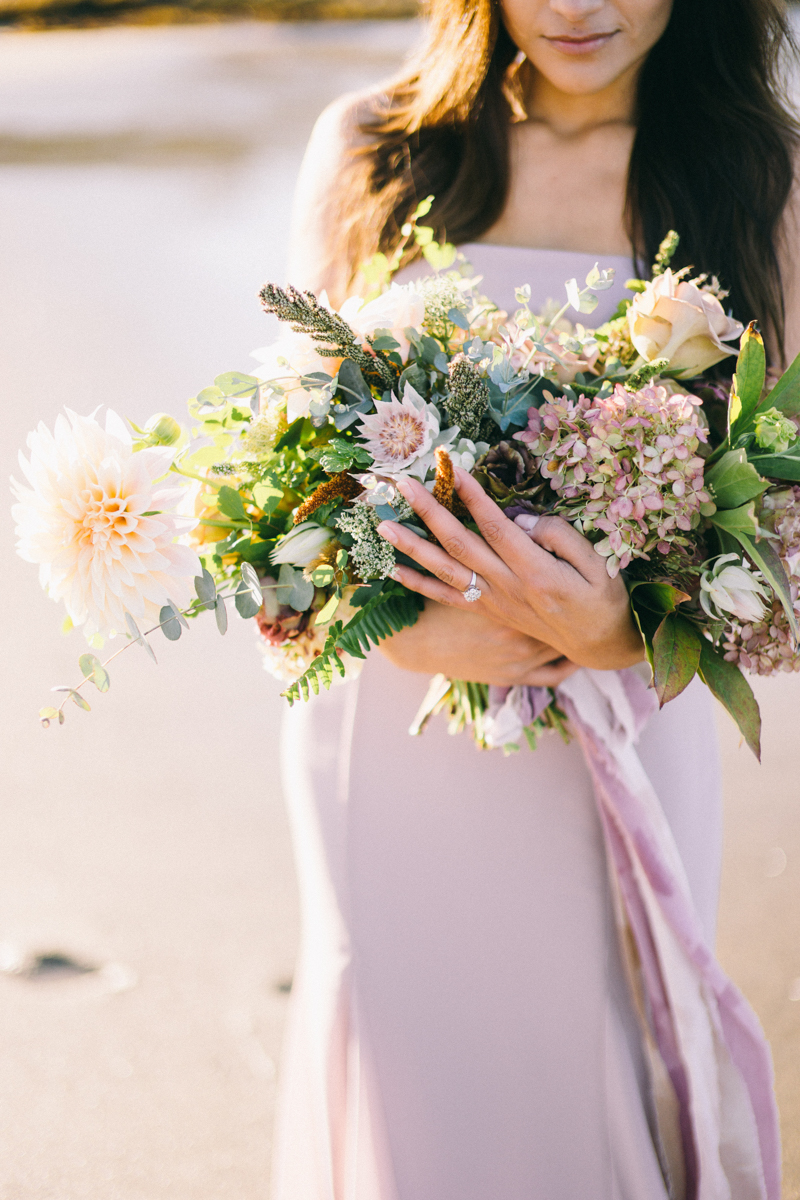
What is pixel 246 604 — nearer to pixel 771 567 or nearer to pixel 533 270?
pixel 771 567

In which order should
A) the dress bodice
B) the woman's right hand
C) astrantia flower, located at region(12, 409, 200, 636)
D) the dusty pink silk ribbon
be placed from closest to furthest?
astrantia flower, located at region(12, 409, 200, 636) → the woman's right hand → the dusty pink silk ribbon → the dress bodice

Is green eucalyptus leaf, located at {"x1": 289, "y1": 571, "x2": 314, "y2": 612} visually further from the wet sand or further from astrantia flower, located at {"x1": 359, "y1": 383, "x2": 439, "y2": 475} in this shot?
the wet sand

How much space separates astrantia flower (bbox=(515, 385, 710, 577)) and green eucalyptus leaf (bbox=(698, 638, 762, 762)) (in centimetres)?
13

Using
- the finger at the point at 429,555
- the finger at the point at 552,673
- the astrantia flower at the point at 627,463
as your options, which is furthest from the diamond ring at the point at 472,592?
the finger at the point at 552,673

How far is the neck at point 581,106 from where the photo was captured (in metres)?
1.49

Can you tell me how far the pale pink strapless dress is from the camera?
1.30m

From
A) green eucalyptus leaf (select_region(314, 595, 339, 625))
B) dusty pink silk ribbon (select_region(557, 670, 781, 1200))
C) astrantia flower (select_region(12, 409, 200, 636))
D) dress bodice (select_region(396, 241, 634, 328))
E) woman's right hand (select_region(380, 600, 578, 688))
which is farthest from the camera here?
dress bodice (select_region(396, 241, 634, 328))

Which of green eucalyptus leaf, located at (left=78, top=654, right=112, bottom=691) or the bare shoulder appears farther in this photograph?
the bare shoulder

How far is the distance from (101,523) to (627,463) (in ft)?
1.63

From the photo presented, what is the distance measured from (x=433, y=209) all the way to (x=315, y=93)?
357 inches

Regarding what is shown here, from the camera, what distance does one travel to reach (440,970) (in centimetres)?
133

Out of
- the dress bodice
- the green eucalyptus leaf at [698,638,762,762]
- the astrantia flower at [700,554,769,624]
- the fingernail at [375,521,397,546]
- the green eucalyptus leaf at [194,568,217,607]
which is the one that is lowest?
the green eucalyptus leaf at [698,638,762,762]

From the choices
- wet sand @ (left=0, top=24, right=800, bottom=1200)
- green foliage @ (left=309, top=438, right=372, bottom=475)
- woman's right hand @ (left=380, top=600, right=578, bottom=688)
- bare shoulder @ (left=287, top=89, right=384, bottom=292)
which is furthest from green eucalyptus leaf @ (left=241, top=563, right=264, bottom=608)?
wet sand @ (left=0, top=24, right=800, bottom=1200)

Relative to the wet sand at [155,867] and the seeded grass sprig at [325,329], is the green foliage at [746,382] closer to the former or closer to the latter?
the seeded grass sprig at [325,329]
